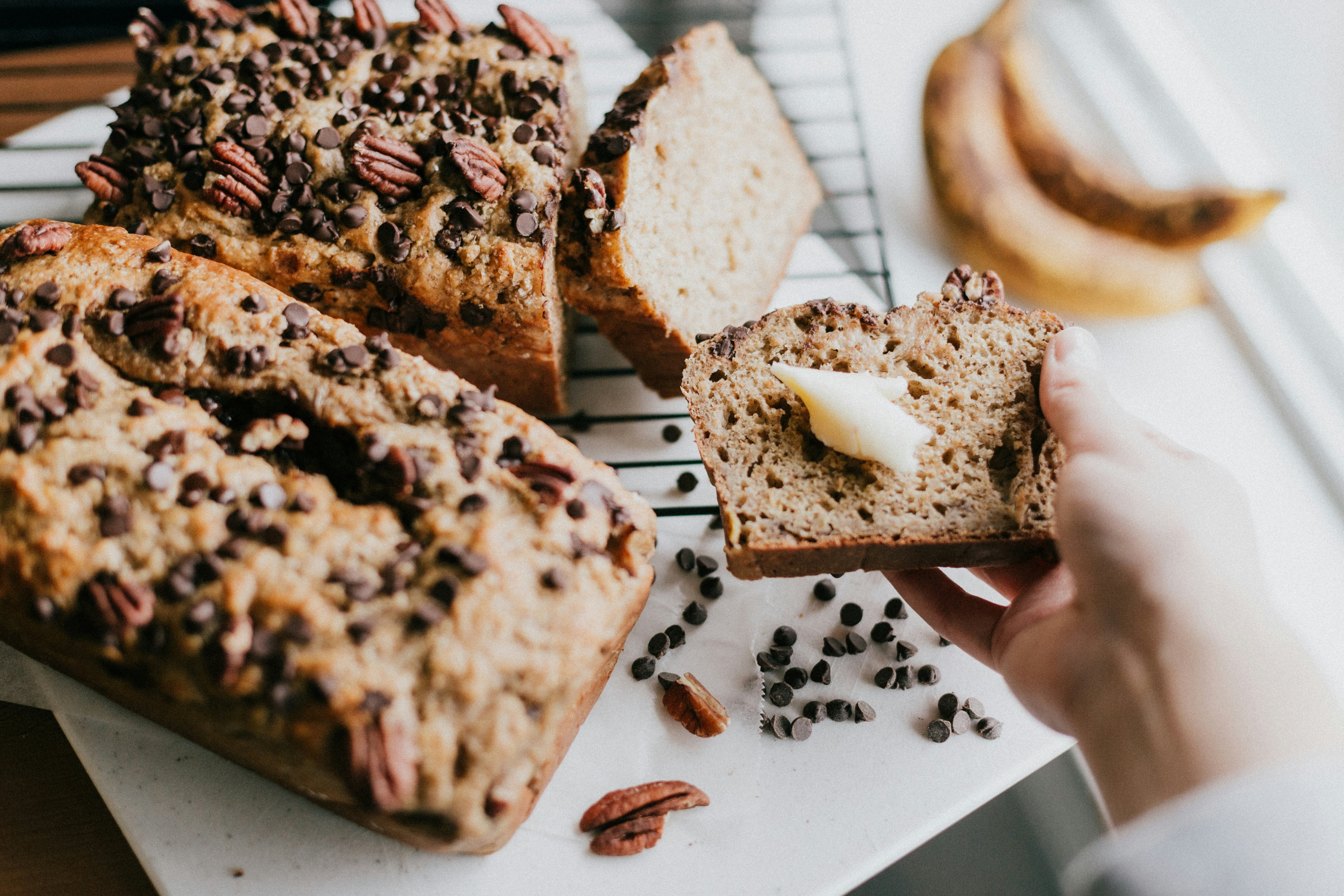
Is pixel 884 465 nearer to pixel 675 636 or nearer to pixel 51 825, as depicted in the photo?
pixel 675 636

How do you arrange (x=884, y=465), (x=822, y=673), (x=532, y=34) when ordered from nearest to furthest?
(x=884, y=465) → (x=822, y=673) → (x=532, y=34)

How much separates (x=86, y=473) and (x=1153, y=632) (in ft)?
6.60

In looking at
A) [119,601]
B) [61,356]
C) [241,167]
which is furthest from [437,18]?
[119,601]

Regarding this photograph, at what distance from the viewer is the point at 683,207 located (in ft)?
8.05

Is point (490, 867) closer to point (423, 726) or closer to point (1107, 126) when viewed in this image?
point (423, 726)

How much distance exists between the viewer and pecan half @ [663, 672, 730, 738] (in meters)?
2.18

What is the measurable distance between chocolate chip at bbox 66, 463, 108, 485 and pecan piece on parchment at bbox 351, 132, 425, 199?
0.92 m

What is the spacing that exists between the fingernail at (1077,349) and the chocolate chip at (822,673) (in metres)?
0.94

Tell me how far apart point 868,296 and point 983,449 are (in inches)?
35.9

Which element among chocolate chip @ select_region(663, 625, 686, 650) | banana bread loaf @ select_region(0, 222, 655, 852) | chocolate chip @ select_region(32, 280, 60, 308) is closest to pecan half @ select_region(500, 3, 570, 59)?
banana bread loaf @ select_region(0, 222, 655, 852)

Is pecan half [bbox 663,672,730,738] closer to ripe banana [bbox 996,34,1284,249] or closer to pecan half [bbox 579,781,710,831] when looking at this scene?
pecan half [bbox 579,781,710,831]

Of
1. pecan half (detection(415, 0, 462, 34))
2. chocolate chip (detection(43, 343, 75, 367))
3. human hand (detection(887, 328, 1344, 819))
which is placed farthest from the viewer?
pecan half (detection(415, 0, 462, 34))

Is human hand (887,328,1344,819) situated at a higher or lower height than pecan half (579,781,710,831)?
higher

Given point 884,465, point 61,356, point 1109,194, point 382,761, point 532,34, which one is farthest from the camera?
point 1109,194
